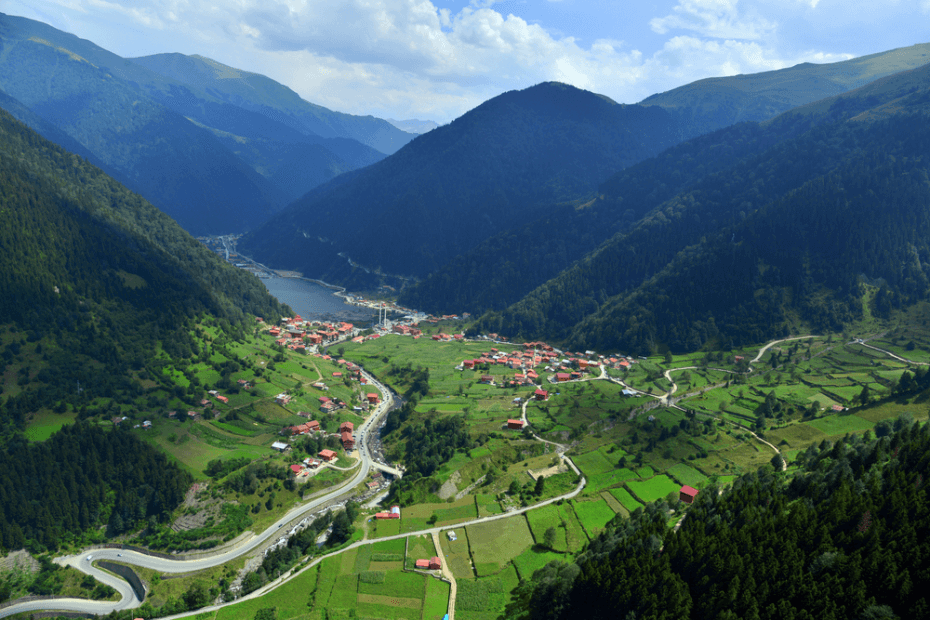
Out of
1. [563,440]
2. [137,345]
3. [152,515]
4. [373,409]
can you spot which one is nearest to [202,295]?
[137,345]

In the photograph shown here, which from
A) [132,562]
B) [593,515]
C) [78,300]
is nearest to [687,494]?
[593,515]

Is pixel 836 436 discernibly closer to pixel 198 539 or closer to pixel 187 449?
pixel 198 539

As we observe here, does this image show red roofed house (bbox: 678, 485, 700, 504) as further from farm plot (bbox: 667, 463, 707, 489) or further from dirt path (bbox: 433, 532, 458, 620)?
dirt path (bbox: 433, 532, 458, 620)

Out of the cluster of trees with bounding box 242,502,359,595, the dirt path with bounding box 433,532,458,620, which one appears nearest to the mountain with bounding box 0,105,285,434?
the cluster of trees with bounding box 242,502,359,595

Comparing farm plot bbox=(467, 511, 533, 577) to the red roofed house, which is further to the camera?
the red roofed house

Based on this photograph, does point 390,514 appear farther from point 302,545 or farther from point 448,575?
point 448,575

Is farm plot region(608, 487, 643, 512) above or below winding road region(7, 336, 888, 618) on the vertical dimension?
above

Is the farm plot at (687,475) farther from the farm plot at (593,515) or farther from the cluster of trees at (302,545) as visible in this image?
the cluster of trees at (302,545)

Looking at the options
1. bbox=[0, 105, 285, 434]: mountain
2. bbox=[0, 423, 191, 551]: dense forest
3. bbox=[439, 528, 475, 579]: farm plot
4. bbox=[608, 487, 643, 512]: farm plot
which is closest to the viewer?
bbox=[439, 528, 475, 579]: farm plot
